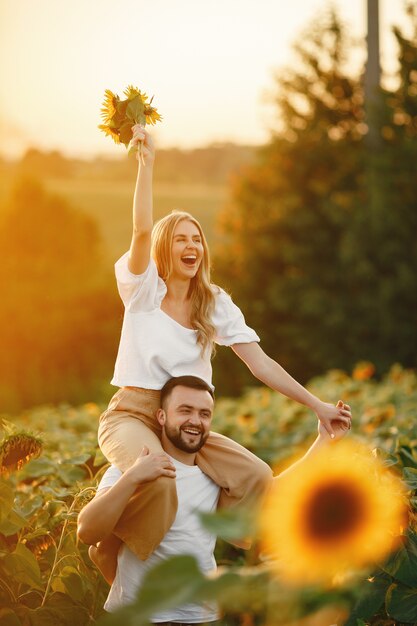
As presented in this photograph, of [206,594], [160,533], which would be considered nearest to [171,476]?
[160,533]

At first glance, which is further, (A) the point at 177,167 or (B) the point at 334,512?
(A) the point at 177,167

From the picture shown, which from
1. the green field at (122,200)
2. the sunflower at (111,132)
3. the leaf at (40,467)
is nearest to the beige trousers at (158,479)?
the sunflower at (111,132)

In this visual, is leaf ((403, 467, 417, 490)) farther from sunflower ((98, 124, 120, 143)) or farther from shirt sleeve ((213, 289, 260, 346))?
sunflower ((98, 124, 120, 143))

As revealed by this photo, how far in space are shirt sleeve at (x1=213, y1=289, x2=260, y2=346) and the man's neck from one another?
20.4 inches

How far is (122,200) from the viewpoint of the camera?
48312mm

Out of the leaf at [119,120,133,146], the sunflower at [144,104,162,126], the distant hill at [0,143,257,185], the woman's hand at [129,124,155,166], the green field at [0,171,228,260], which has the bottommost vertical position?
the woman's hand at [129,124,155,166]

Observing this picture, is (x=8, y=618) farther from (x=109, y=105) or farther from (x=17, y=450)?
(x=109, y=105)

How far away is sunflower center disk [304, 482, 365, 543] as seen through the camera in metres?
1.63

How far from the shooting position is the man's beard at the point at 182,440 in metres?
3.37

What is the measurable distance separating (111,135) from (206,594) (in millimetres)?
2516

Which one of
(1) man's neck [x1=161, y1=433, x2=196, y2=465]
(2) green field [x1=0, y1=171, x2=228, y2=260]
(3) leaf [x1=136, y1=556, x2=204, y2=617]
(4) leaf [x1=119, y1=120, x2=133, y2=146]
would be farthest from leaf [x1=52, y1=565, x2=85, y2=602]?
(2) green field [x1=0, y1=171, x2=228, y2=260]

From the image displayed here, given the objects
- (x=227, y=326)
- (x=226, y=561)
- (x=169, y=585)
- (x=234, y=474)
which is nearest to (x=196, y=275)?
(x=227, y=326)

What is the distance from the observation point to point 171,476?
124 inches

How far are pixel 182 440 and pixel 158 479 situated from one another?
0.26 meters
